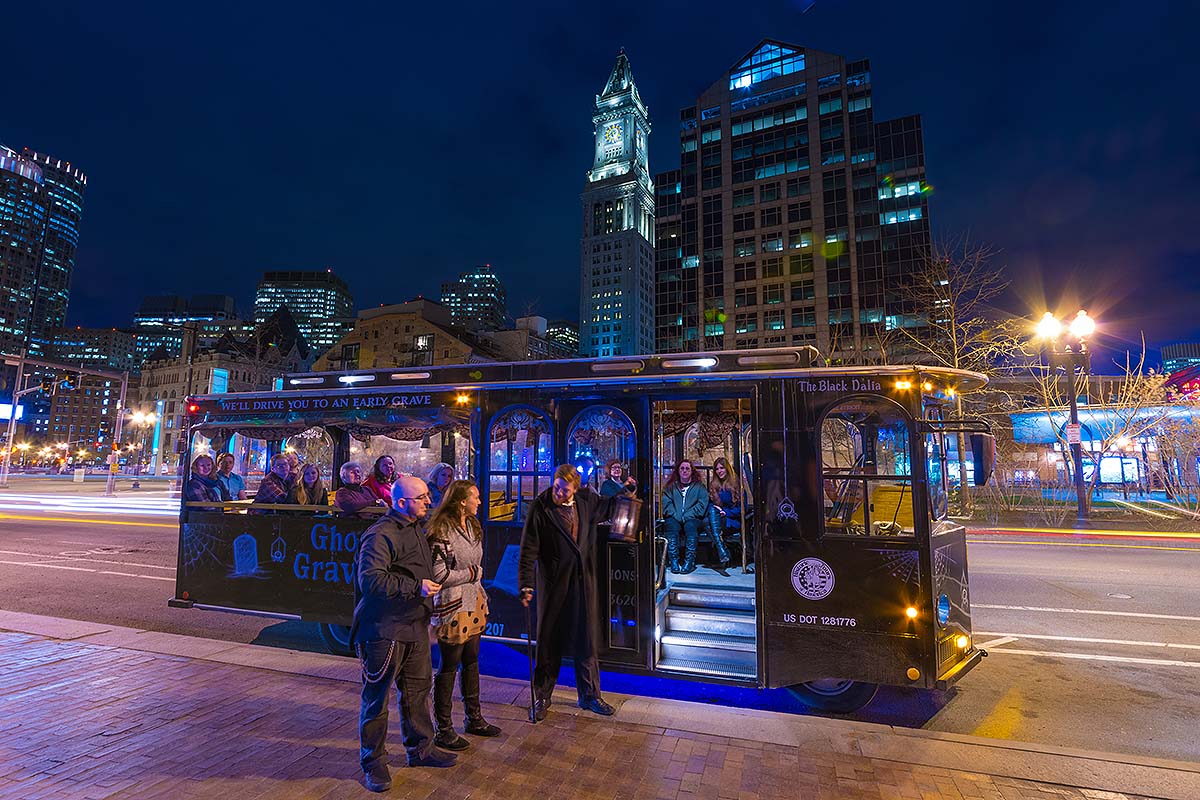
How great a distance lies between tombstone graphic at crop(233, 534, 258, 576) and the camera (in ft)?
24.0

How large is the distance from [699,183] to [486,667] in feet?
254

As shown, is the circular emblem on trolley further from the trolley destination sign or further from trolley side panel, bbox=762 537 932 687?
the trolley destination sign

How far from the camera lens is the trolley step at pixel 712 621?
5715mm

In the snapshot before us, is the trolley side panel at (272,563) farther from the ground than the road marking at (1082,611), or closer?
farther from the ground

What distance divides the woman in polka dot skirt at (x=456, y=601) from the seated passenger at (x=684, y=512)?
132 inches

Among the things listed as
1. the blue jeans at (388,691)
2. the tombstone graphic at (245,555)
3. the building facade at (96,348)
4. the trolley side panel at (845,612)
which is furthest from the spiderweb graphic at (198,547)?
the building facade at (96,348)

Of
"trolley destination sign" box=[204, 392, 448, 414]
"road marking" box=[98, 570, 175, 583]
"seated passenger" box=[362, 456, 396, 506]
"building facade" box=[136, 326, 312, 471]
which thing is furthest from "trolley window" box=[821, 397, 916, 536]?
"building facade" box=[136, 326, 312, 471]

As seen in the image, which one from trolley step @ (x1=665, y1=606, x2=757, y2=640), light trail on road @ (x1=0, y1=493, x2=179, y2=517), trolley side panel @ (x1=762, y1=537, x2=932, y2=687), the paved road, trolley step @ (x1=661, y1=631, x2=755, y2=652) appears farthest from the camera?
light trail on road @ (x1=0, y1=493, x2=179, y2=517)

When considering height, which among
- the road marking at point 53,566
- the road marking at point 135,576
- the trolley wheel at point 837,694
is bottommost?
the road marking at point 53,566

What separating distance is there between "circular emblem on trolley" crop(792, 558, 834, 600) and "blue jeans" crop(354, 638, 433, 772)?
3121 millimetres

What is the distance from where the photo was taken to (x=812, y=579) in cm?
519

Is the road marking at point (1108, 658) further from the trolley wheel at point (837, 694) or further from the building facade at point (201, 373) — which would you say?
the building facade at point (201, 373)

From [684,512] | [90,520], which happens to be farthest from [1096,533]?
[90,520]

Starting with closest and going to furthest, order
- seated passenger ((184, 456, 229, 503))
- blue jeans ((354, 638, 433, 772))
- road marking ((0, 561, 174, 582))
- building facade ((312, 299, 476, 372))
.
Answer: blue jeans ((354, 638, 433, 772)) → seated passenger ((184, 456, 229, 503)) → road marking ((0, 561, 174, 582)) → building facade ((312, 299, 476, 372))
